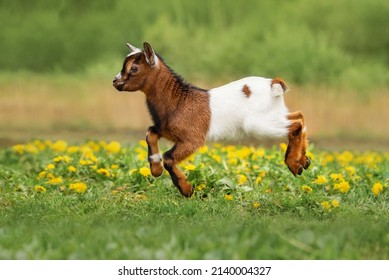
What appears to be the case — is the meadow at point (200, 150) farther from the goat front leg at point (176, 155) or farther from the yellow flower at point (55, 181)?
the goat front leg at point (176, 155)

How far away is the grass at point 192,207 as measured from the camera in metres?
4.22

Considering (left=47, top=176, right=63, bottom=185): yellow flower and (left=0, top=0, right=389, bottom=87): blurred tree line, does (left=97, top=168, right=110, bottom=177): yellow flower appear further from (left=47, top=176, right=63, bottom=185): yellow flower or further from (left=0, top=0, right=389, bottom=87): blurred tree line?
(left=0, top=0, right=389, bottom=87): blurred tree line

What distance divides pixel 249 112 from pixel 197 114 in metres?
0.38

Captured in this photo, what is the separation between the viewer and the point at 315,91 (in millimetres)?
10906

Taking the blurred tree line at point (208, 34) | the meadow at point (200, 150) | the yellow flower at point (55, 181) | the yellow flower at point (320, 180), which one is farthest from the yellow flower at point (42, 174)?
the blurred tree line at point (208, 34)

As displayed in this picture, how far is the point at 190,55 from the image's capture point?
12.2 metres

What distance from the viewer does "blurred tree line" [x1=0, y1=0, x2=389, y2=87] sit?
1202cm

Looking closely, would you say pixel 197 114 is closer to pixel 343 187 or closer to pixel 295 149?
pixel 295 149

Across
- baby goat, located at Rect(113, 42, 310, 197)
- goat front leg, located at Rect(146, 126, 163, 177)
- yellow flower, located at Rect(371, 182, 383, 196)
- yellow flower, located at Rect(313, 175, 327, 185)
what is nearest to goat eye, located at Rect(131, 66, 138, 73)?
baby goat, located at Rect(113, 42, 310, 197)

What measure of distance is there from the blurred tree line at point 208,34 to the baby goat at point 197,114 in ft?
20.0

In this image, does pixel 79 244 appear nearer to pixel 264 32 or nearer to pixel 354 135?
pixel 354 135

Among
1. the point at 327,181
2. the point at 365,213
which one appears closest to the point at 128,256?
the point at 365,213

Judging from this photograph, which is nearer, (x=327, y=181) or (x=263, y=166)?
(x=327, y=181)
